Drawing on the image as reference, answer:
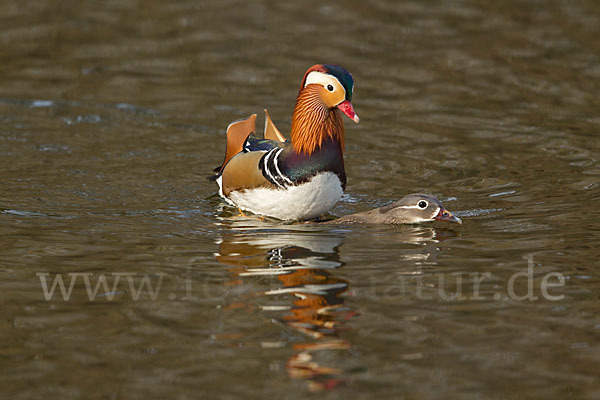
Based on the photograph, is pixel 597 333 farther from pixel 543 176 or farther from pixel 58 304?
pixel 543 176

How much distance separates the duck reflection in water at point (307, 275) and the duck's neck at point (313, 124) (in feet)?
2.40

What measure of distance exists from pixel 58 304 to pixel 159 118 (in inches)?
239

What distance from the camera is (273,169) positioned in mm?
8422

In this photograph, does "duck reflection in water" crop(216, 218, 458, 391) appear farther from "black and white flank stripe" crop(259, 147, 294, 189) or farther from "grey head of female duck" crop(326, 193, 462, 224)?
"black and white flank stripe" crop(259, 147, 294, 189)

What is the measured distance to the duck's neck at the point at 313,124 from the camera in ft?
27.2

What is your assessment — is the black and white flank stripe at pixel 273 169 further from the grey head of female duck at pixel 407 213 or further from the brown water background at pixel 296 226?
the grey head of female duck at pixel 407 213

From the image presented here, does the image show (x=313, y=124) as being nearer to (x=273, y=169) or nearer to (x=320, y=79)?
(x=320, y=79)

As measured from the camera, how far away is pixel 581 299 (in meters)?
6.42

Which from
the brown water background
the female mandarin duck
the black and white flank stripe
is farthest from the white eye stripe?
the brown water background

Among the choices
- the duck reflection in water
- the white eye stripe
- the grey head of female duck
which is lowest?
the duck reflection in water

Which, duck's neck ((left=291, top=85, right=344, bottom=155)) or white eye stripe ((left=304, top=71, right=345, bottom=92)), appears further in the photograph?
duck's neck ((left=291, top=85, right=344, bottom=155))

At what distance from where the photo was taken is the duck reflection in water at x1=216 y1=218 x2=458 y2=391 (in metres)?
5.46

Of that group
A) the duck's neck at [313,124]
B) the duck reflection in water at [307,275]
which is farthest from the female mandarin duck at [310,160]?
the duck reflection in water at [307,275]

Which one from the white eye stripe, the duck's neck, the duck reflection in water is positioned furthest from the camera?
the duck's neck
